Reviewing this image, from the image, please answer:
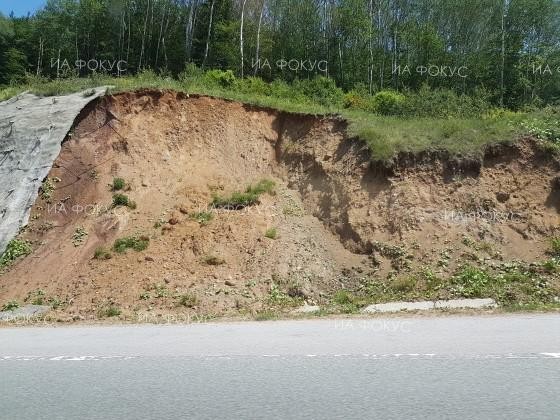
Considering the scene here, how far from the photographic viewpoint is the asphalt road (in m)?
5.10

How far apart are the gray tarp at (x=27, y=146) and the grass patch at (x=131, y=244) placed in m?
3.90

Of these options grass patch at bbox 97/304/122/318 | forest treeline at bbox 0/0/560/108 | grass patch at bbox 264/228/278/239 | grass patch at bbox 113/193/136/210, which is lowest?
grass patch at bbox 97/304/122/318

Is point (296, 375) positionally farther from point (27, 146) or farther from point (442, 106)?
point (442, 106)

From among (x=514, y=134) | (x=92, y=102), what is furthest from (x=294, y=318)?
(x=92, y=102)

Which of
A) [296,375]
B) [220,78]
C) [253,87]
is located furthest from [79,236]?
[296,375]

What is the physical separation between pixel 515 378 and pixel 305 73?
28.8 m

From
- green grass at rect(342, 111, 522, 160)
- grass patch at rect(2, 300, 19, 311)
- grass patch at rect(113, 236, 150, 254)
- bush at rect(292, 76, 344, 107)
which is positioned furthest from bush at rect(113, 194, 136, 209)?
bush at rect(292, 76, 344, 107)

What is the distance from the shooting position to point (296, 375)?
20.5 ft

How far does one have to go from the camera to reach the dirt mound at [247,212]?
15.2m

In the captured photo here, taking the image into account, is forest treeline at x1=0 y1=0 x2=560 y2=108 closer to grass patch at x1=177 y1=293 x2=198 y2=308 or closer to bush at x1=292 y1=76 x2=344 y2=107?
bush at x1=292 y1=76 x2=344 y2=107

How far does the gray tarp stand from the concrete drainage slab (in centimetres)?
1173

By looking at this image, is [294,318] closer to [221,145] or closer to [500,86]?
[221,145]

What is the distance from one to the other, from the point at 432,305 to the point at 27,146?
14908 mm

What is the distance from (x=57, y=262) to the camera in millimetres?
16281
